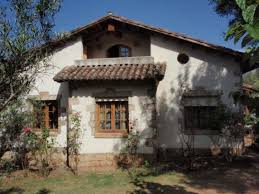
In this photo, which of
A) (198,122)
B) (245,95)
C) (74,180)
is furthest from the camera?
(198,122)

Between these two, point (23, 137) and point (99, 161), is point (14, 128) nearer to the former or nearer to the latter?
point (23, 137)

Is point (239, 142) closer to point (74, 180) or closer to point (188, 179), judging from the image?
point (188, 179)

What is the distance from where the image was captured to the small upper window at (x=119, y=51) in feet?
47.4

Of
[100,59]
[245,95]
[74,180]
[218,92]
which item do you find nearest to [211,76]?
[218,92]

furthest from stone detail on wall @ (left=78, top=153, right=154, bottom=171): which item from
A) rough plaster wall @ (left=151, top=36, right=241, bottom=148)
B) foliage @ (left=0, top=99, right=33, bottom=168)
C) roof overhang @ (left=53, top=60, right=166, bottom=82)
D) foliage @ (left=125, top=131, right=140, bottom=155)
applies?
roof overhang @ (left=53, top=60, right=166, bottom=82)

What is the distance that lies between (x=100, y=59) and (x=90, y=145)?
385 cm

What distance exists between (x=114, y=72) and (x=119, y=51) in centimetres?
266

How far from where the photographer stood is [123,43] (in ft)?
47.2

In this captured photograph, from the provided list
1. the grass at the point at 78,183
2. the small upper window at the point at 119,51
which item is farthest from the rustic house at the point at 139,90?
the grass at the point at 78,183

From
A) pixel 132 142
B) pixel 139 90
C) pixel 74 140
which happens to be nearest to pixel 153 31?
pixel 139 90

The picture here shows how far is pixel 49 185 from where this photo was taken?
32.2 ft

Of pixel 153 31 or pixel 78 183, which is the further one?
pixel 153 31

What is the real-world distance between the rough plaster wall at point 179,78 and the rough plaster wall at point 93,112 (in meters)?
1.37

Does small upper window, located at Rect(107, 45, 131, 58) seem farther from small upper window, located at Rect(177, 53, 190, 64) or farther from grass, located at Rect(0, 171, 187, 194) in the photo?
grass, located at Rect(0, 171, 187, 194)
